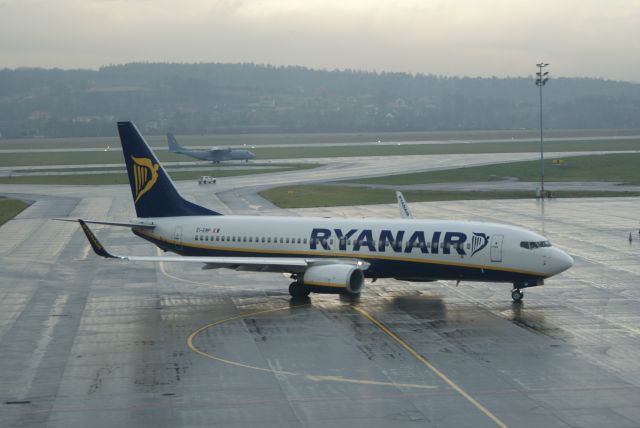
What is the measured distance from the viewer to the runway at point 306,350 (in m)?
27.7

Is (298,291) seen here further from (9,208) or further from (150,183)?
(9,208)

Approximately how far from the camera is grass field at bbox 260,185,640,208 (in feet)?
317

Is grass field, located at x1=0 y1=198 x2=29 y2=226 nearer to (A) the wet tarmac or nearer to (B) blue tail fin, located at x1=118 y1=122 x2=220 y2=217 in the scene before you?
(A) the wet tarmac

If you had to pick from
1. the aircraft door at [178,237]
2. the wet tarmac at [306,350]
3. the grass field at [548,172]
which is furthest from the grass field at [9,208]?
the grass field at [548,172]

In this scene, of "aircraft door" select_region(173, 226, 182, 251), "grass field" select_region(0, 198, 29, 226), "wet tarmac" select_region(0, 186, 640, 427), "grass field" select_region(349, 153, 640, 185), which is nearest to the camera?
"wet tarmac" select_region(0, 186, 640, 427)

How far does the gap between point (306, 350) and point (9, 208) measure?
69.1m

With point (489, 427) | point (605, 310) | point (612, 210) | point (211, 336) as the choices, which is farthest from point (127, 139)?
point (612, 210)

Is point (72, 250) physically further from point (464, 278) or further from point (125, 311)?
point (464, 278)

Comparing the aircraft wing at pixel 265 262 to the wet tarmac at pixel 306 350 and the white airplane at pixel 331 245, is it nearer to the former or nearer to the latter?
the white airplane at pixel 331 245

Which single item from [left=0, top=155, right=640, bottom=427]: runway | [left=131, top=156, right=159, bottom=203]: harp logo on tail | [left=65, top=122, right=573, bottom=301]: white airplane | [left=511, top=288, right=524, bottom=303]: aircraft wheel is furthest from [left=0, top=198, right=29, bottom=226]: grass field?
[left=511, top=288, right=524, bottom=303]: aircraft wheel

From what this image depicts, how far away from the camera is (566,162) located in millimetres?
146750

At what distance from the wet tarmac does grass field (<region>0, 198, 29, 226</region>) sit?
31306mm

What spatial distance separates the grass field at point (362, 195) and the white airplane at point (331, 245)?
41.5m

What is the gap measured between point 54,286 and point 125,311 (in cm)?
874
